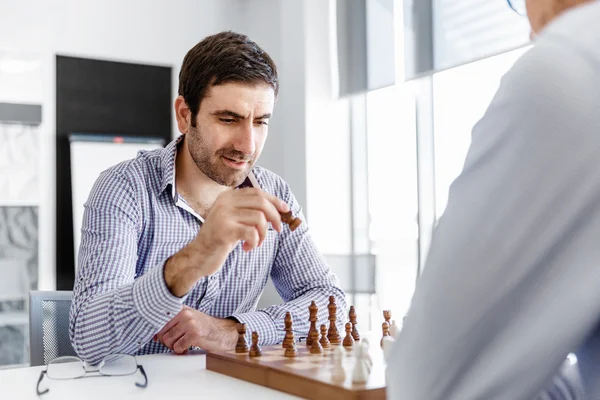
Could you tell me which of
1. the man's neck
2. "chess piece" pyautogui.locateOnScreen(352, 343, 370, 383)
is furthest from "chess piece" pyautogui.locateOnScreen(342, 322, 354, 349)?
the man's neck

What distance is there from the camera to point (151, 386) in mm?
1444

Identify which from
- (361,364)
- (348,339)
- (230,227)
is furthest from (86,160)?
(361,364)

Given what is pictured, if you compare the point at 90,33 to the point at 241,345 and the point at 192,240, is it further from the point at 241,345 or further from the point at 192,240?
the point at 241,345

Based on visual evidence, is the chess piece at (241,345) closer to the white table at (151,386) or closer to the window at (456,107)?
the white table at (151,386)

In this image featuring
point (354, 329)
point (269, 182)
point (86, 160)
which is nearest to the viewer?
point (354, 329)

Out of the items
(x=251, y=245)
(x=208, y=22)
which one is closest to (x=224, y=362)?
(x=251, y=245)

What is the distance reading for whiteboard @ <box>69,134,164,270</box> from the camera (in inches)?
174

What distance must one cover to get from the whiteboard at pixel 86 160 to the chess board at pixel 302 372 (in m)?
3.06

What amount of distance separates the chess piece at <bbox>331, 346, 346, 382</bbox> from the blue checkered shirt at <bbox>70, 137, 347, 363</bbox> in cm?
43

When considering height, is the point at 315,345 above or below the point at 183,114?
below

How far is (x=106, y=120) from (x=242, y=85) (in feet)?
9.10

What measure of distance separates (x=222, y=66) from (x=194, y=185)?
0.40 metres

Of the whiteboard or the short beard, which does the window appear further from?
the whiteboard

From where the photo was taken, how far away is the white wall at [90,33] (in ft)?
14.5
